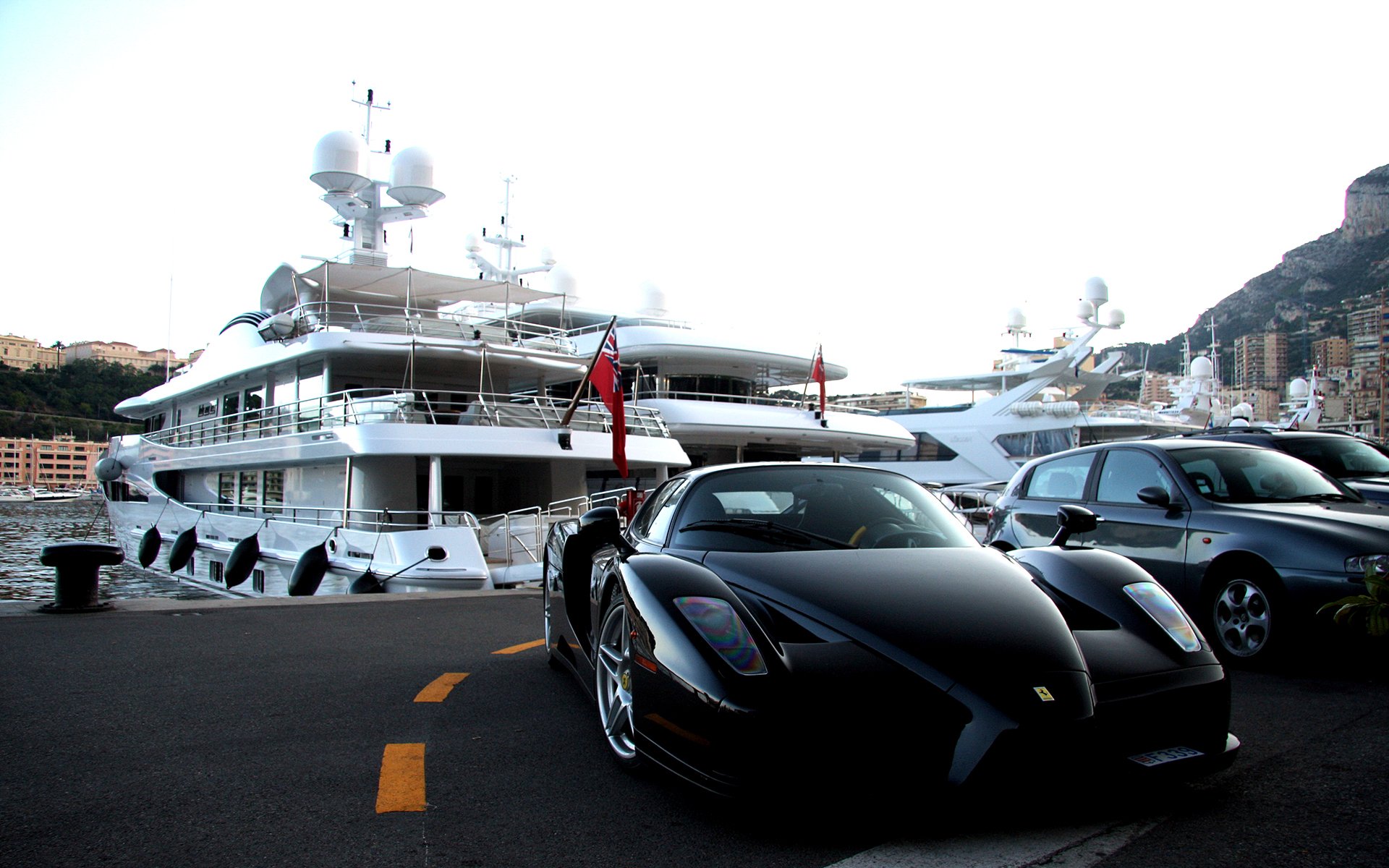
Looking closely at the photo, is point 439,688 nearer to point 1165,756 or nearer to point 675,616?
point 675,616

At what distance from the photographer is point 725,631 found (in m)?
2.59

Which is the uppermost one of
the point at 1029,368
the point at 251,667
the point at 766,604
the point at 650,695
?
the point at 1029,368

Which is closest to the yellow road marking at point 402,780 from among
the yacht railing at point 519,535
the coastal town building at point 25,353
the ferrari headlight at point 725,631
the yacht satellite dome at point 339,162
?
the ferrari headlight at point 725,631

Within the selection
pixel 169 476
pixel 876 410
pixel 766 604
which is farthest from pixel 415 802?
pixel 876 410

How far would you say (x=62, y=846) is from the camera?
2.38 meters

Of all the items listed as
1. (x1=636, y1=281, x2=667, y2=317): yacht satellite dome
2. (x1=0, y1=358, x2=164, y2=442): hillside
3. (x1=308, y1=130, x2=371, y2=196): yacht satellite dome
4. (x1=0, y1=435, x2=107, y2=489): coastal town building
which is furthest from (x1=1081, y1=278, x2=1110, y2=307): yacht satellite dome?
(x1=0, y1=435, x2=107, y2=489): coastal town building

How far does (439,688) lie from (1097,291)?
123 feet

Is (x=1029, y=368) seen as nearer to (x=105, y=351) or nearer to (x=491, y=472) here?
(x=491, y=472)

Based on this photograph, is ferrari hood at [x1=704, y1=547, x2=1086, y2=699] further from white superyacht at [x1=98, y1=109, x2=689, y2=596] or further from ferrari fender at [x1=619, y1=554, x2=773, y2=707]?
white superyacht at [x1=98, y1=109, x2=689, y2=596]

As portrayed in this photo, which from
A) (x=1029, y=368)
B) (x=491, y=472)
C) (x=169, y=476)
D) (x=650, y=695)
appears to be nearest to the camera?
(x=650, y=695)

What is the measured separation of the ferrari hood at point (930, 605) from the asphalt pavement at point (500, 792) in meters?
0.28

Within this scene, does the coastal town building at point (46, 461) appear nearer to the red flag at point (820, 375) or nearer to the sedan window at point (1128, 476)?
the red flag at point (820, 375)

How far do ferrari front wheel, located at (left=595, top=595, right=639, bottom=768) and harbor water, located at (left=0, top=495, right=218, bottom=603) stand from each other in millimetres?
5627

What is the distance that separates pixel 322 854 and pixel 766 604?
4.74ft
